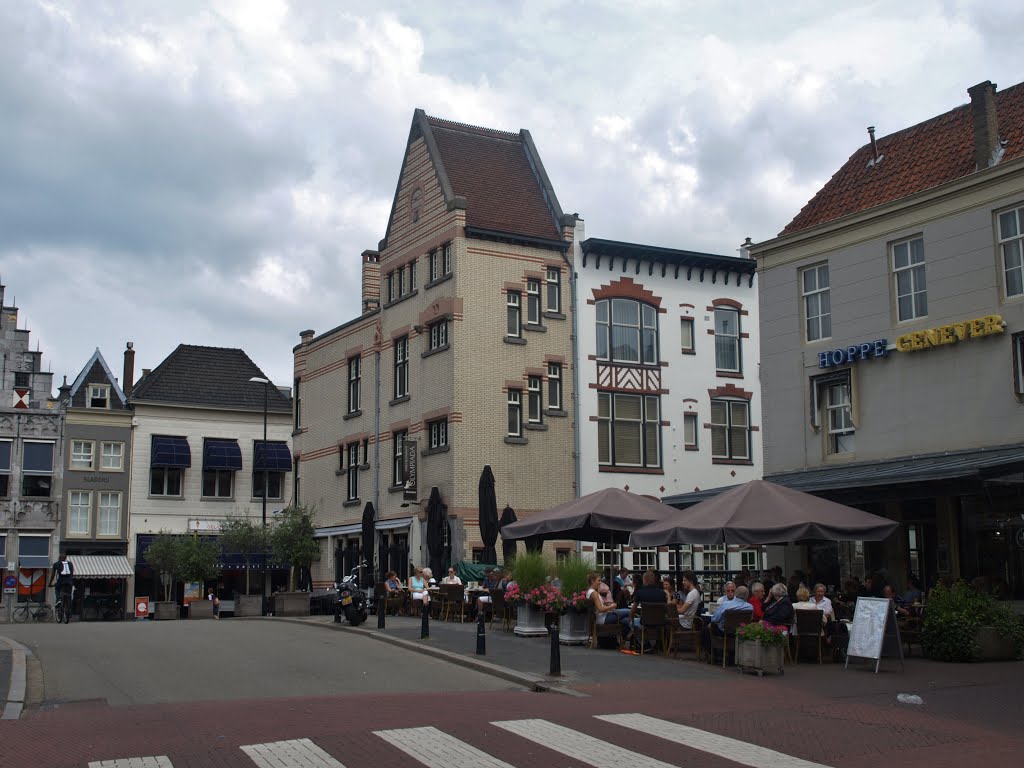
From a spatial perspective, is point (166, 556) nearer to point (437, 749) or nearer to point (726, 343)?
point (726, 343)

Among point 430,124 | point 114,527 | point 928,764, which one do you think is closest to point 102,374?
point 114,527

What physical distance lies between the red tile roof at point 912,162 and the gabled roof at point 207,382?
36.3 meters

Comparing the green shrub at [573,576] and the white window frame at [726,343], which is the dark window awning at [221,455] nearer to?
the white window frame at [726,343]

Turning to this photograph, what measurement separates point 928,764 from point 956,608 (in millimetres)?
8803

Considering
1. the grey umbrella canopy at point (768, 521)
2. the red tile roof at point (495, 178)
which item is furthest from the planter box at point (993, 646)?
the red tile roof at point (495, 178)

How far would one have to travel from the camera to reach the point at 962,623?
1833cm

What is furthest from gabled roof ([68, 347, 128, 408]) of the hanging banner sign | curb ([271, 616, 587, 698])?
curb ([271, 616, 587, 698])

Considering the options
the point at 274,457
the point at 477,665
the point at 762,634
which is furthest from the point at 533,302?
the point at 274,457

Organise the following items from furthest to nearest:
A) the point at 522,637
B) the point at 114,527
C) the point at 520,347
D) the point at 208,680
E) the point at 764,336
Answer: the point at 114,527
the point at 520,347
the point at 764,336
the point at 522,637
the point at 208,680

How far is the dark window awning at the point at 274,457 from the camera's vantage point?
57.8m

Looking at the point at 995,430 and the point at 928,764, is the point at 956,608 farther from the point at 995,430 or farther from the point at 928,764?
the point at 928,764

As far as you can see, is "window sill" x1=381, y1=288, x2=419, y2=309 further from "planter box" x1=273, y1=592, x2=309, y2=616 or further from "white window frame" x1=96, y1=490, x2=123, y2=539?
"white window frame" x1=96, y1=490, x2=123, y2=539

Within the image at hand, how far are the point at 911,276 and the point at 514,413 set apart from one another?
51.1 feet

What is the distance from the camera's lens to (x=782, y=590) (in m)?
18.6
